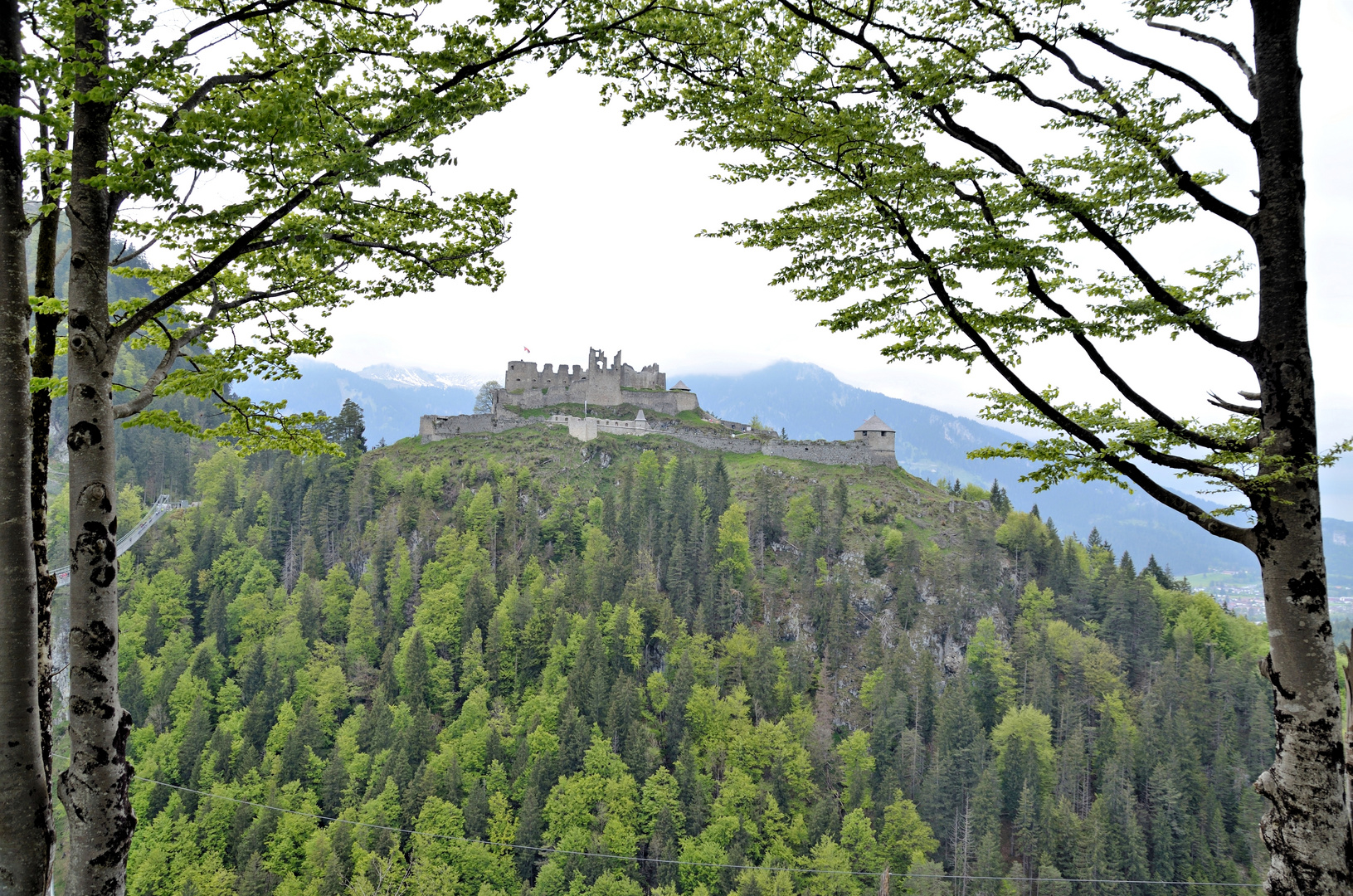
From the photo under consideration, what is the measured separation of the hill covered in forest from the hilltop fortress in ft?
9.77

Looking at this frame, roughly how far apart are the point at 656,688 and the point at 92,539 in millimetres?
57529

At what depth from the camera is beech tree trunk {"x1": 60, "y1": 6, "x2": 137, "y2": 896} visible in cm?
611

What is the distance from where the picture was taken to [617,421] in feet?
298

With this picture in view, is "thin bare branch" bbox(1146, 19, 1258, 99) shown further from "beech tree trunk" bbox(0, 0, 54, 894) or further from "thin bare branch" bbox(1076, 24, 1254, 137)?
"beech tree trunk" bbox(0, 0, 54, 894)

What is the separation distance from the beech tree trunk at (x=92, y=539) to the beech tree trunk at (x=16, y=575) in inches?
17.6

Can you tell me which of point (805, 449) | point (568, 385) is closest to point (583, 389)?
point (568, 385)

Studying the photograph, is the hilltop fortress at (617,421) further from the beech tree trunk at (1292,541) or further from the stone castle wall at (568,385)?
the beech tree trunk at (1292,541)

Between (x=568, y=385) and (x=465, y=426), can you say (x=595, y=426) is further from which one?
(x=465, y=426)

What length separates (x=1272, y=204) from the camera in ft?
21.0

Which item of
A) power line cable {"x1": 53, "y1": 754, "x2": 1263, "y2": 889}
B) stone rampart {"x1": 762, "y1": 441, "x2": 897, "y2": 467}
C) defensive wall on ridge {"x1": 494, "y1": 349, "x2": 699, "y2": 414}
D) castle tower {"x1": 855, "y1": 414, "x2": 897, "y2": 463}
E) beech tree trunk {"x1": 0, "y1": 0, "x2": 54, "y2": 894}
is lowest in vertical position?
power line cable {"x1": 53, "y1": 754, "x2": 1263, "y2": 889}

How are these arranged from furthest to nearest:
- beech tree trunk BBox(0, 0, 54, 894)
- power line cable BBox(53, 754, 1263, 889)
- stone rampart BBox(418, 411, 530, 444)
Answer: stone rampart BBox(418, 411, 530, 444) < power line cable BBox(53, 754, 1263, 889) < beech tree trunk BBox(0, 0, 54, 894)

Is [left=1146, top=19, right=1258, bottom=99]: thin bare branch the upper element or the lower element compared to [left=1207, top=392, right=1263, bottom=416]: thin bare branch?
upper

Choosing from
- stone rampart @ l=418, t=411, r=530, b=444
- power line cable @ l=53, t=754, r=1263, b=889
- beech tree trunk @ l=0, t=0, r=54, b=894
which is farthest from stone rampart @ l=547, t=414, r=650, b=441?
beech tree trunk @ l=0, t=0, r=54, b=894

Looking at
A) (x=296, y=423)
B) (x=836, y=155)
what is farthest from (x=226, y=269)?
(x=836, y=155)
